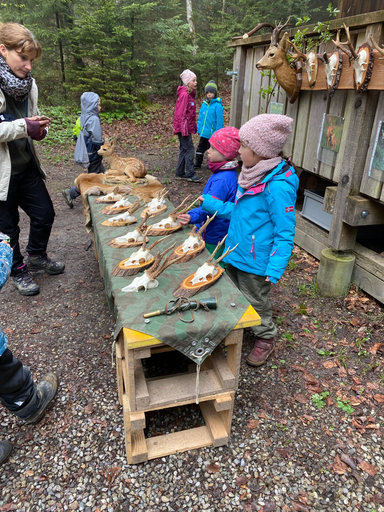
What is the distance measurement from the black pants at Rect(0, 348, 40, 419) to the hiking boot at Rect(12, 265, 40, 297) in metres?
1.77

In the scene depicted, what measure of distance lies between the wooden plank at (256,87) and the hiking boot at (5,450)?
17.0ft

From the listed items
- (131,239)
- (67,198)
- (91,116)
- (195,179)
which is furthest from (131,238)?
(195,179)

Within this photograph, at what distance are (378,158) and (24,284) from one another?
3.85 metres

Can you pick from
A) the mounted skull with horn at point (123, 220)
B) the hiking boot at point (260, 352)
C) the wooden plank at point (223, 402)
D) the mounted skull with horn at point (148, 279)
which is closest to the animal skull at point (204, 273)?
the mounted skull with horn at point (148, 279)

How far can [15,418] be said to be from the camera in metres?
2.71

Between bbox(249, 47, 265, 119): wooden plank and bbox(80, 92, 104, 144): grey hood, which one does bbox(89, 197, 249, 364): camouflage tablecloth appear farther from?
bbox(80, 92, 104, 144): grey hood

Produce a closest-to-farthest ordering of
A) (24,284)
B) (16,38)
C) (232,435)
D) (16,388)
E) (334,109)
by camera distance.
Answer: (16,388) → (232,435) → (16,38) → (334,109) → (24,284)

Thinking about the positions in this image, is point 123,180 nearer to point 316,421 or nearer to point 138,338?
point 138,338

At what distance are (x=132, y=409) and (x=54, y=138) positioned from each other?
1081 centimetres

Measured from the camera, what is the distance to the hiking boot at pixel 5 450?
2354 mm

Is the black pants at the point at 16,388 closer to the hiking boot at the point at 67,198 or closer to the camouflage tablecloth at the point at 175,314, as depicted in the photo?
the camouflage tablecloth at the point at 175,314

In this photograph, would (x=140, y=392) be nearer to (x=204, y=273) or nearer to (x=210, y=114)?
(x=204, y=273)

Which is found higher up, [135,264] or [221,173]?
[221,173]

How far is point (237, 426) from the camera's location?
263cm
